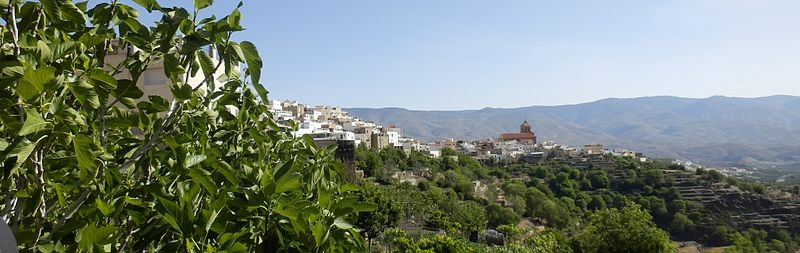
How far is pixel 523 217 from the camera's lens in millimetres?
39875

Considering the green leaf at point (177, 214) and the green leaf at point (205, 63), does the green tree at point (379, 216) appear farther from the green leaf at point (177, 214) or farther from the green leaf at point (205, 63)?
the green leaf at point (177, 214)

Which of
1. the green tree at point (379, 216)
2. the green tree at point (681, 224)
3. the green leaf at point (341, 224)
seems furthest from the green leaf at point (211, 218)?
the green tree at point (681, 224)

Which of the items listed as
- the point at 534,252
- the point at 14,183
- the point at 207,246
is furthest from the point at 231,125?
the point at 534,252

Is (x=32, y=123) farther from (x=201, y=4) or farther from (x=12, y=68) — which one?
(x=201, y=4)

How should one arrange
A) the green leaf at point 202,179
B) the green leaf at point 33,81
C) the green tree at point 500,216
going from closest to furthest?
the green leaf at point 33,81 < the green leaf at point 202,179 < the green tree at point 500,216

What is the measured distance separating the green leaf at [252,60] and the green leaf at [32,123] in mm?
320

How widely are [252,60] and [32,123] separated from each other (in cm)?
35

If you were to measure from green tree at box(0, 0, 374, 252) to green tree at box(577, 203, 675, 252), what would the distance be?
12863mm

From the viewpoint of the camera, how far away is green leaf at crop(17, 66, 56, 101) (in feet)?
2.67

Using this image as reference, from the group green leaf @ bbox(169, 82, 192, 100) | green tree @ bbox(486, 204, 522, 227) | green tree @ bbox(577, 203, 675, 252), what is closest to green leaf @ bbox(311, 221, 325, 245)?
green leaf @ bbox(169, 82, 192, 100)

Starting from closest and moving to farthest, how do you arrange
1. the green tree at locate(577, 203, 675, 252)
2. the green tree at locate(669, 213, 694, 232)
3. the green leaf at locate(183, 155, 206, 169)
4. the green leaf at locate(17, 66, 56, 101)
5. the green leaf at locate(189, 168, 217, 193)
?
the green leaf at locate(17, 66, 56, 101) < the green leaf at locate(189, 168, 217, 193) < the green leaf at locate(183, 155, 206, 169) < the green tree at locate(577, 203, 675, 252) < the green tree at locate(669, 213, 694, 232)

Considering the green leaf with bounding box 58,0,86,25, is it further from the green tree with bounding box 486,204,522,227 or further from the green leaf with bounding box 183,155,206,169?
the green tree with bounding box 486,204,522,227

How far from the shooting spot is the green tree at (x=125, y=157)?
913 mm

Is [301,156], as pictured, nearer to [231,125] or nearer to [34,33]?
[231,125]
